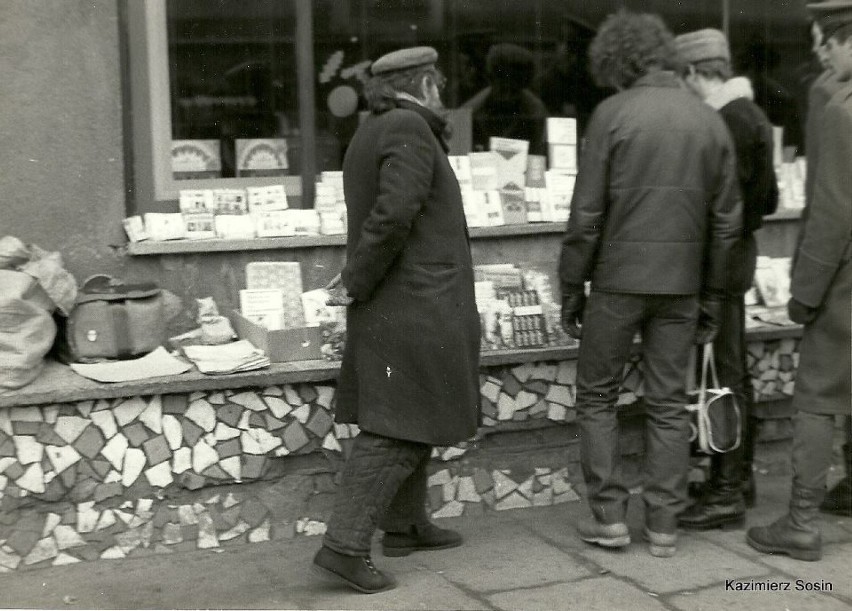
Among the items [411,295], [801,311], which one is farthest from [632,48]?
[411,295]

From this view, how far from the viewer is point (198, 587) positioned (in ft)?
14.8

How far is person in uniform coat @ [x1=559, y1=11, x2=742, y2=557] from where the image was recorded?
15.2ft

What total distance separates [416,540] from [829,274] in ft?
6.30

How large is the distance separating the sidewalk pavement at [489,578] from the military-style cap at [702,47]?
2042 mm

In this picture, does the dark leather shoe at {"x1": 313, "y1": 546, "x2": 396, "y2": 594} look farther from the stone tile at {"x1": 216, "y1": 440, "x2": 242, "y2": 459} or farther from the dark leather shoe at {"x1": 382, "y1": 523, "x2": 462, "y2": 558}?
the stone tile at {"x1": 216, "y1": 440, "x2": 242, "y2": 459}

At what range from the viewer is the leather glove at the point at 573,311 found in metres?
4.84

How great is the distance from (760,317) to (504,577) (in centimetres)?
223

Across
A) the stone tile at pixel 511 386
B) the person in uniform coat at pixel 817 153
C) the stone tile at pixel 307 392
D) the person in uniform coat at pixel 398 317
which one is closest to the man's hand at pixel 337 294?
the person in uniform coat at pixel 398 317

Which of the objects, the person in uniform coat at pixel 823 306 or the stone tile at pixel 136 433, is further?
the stone tile at pixel 136 433

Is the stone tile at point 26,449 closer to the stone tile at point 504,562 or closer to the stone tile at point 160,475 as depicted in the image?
the stone tile at point 160,475

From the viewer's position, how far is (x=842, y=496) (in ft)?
17.7

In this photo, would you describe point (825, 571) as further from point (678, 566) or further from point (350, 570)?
point (350, 570)

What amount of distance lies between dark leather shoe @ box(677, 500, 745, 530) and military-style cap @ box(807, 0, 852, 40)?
1.99m

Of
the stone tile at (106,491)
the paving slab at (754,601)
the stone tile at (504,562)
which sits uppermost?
the stone tile at (106,491)
